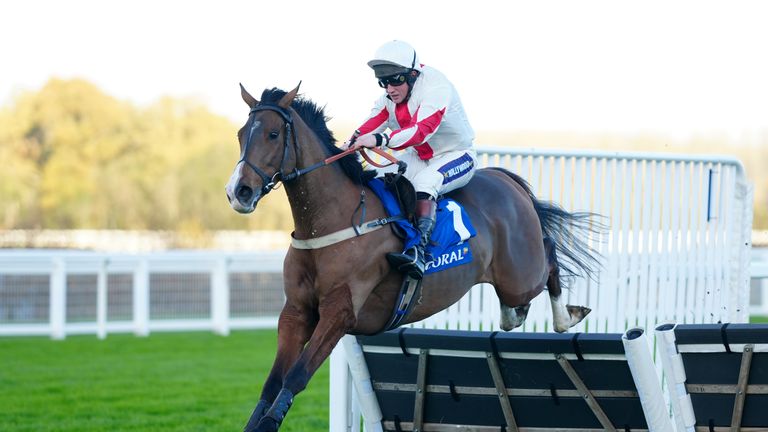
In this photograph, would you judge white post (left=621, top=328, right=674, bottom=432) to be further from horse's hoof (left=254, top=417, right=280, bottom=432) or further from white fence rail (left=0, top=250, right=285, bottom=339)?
white fence rail (left=0, top=250, right=285, bottom=339)

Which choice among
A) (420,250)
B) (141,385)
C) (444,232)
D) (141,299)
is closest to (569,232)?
(444,232)

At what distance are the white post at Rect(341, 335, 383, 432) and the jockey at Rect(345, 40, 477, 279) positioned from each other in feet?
1.99

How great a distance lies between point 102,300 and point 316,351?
9526mm

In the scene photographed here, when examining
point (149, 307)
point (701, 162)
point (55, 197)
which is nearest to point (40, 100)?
point (55, 197)

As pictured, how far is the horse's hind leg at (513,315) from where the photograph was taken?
20.8ft

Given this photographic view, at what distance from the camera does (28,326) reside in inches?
557

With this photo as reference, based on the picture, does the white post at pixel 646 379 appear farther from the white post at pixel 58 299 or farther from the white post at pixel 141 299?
the white post at pixel 58 299

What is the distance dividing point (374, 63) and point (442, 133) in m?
0.59

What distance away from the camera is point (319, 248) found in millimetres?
5184

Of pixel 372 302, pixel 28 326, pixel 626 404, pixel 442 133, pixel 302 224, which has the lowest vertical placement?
pixel 28 326

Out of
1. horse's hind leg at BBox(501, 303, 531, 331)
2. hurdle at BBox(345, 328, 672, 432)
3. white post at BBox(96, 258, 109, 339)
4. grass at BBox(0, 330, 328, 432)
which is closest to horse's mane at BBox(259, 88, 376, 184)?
hurdle at BBox(345, 328, 672, 432)

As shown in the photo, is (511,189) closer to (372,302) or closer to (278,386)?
(372,302)

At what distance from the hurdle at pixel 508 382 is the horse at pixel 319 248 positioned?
28cm

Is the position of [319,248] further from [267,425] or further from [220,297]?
[220,297]
